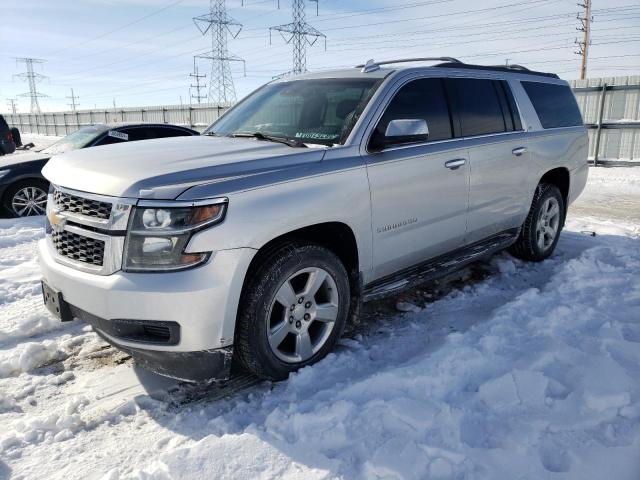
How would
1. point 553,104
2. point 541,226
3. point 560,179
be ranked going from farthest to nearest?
1. point 560,179
2. point 553,104
3. point 541,226

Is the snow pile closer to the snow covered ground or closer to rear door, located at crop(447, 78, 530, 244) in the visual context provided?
the snow covered ground

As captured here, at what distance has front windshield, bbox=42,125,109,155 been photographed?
7.97 meters

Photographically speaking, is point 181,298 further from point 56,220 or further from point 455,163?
point 455,163

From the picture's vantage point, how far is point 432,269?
3.98 metres

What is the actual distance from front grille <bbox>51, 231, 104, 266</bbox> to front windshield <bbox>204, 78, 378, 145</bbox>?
1517 millimetres

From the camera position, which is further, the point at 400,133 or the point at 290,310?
the point at 400,133

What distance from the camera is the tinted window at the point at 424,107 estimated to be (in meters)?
3.64

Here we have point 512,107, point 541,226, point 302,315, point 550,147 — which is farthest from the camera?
point 541,226

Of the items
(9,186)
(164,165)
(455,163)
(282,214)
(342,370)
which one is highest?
A: (164,165)

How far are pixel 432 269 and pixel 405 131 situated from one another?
1161mm

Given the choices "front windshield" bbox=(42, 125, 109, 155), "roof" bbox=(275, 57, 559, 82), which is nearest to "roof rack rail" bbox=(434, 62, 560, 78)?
"roof" bbox=(275, 57, 559, 82)

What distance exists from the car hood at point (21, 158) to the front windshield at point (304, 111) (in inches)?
187

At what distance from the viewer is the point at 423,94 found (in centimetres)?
391

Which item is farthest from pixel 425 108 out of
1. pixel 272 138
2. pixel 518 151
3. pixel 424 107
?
pixel 518 151
